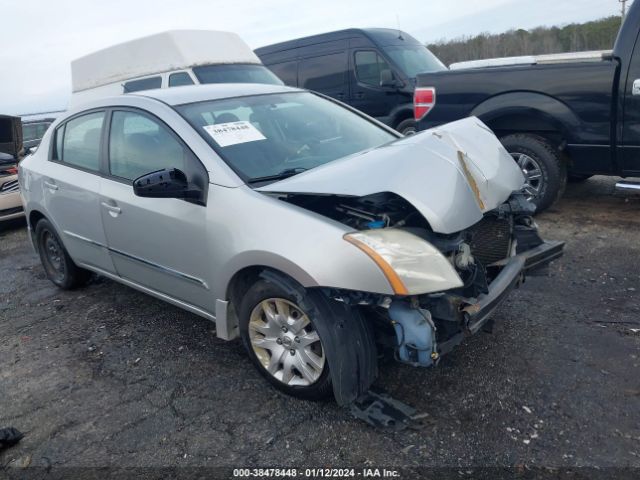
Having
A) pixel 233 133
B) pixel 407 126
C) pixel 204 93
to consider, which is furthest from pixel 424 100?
pixel 233 133

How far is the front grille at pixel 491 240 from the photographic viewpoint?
3.30 metres

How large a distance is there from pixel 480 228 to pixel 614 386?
111 cm

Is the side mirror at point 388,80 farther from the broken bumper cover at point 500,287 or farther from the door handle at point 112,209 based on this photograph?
the door handle at point 112,209

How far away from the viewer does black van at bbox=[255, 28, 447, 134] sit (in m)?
8.90

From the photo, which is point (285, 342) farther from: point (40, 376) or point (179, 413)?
point (40, 376)

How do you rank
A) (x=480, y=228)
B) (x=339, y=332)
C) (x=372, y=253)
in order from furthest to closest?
(x=480, y=228), (x=339, y=332), (x=372, y=253)

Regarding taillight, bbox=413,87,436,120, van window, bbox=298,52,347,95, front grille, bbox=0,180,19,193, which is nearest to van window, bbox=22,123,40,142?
front grille, bbox=0,180,19,193

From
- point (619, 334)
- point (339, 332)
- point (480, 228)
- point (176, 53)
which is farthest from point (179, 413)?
point (176, 53)

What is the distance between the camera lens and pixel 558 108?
5.23 metres

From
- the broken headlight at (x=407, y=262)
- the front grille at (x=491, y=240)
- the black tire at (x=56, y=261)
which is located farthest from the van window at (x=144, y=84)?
the broken headlight at (x=407, y=262)

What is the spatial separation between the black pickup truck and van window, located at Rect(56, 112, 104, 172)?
137 inches

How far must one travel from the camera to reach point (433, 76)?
6.02m

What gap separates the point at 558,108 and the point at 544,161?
0.53 m

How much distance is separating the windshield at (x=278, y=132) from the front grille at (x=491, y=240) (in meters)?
0.97
